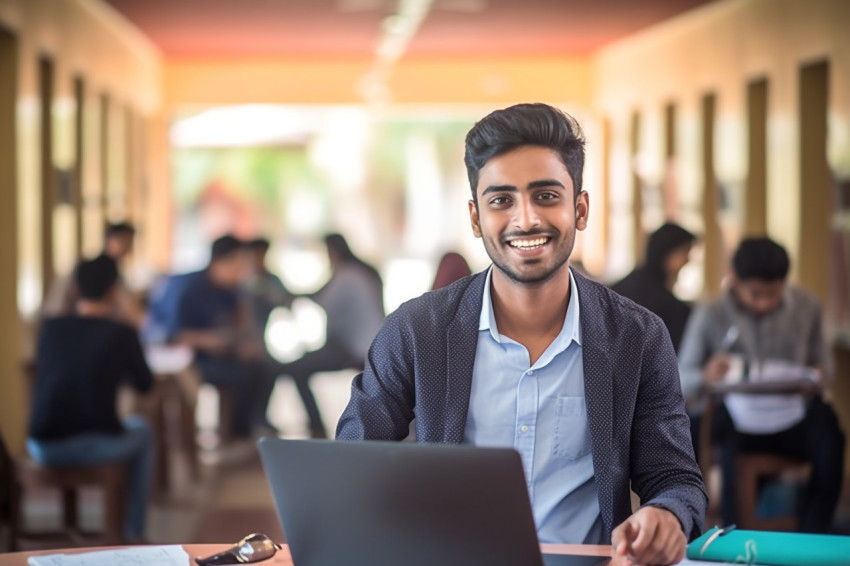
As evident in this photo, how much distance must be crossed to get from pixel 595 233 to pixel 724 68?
5.61 metres

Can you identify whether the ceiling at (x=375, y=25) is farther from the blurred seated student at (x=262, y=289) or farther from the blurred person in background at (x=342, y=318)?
the blurred person in background at (x=342, y=318)

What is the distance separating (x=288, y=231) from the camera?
18.1m

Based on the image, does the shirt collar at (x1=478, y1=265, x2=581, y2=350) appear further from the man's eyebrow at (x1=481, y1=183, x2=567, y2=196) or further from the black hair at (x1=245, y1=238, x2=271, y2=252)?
the black hair at (x1=245, y1=238, x2=271, y2=252)

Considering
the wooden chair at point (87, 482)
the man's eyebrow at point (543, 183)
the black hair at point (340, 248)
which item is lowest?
the wooden chair at point (87, 482)

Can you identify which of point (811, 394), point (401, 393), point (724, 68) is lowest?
point (811, 394)

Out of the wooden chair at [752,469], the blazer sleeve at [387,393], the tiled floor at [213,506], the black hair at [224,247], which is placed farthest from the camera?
the black hair at [224,247]

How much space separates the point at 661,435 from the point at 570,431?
0.16 meters

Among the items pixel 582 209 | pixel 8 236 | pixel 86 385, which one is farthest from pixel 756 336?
pixel 8 236

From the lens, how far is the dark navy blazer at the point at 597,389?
7.52ft

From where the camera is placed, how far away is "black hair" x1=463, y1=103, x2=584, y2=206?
231cm

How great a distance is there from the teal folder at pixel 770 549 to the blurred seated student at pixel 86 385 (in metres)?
3.66

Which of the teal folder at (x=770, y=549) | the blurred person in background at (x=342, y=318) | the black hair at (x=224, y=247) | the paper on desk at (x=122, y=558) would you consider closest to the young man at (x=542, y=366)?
the teal folder at (x=770, y=549)

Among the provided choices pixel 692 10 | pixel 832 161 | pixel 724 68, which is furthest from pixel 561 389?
pixel 692 10

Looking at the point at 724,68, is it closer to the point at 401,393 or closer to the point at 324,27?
the point at 324,27
